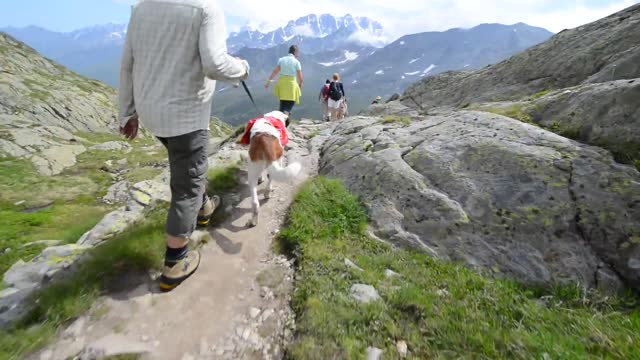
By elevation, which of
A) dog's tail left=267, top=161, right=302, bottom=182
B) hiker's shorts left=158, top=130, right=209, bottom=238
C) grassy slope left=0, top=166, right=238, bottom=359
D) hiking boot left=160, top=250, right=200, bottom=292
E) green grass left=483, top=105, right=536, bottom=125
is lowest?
hiking boot left=160, top=250, right=200, bottom=292

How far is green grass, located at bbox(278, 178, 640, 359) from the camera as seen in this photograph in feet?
11.9

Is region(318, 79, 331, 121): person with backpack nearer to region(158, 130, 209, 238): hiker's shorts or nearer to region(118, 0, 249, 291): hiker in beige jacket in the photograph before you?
region(118, 0, 249, 291): hiker in beige jacket

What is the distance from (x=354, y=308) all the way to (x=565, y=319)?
2.72 meters

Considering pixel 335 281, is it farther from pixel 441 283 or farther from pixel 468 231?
pixel 468 231

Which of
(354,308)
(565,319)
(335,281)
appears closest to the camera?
(565,319)

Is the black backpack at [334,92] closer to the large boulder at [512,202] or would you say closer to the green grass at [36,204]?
the large boulder at [512,202]

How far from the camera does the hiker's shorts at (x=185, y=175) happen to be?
4.77 metres

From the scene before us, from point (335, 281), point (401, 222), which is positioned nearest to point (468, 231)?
point (401, 222)

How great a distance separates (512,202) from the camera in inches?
267

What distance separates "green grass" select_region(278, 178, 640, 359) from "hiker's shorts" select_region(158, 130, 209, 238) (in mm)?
2113

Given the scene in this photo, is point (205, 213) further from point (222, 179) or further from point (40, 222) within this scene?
point (40, 222)

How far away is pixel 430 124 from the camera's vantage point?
34.7 feet

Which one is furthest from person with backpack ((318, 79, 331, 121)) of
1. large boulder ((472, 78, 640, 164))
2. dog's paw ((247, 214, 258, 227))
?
dog's paw ((247, 214, 258, 227))

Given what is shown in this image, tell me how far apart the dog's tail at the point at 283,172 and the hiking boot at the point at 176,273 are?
233cm
